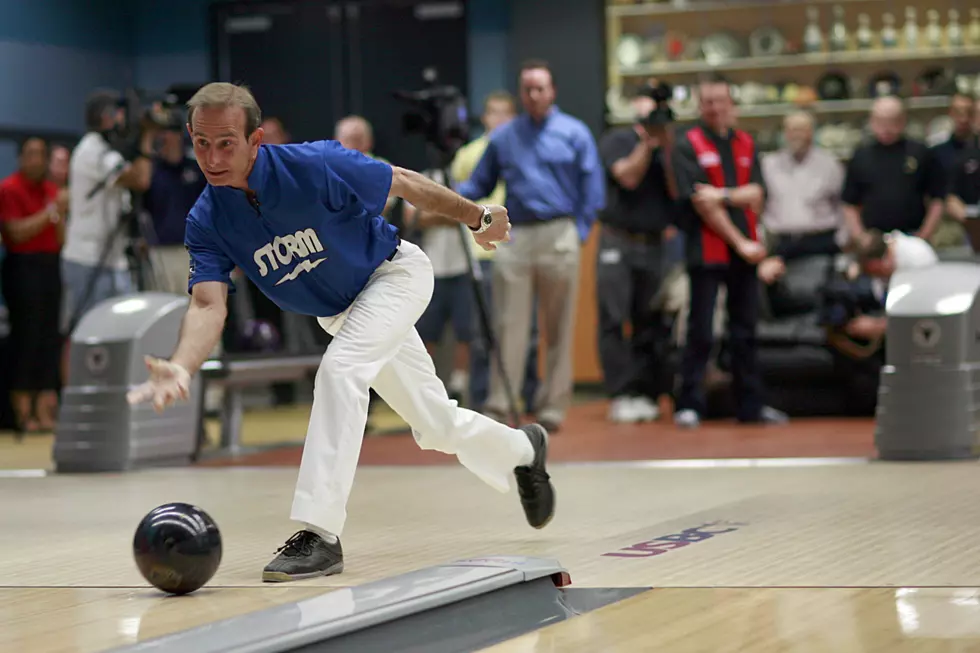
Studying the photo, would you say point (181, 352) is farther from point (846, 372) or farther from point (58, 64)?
point (58, 64)

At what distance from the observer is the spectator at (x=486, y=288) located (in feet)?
26.5

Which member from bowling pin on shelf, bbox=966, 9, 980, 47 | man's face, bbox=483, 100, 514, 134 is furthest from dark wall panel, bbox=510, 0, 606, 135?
man's face, bbox=483, 100, 514, 134

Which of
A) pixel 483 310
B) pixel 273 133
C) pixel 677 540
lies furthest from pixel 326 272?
pixel 273 133

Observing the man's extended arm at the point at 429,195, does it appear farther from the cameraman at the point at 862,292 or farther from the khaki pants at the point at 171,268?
the khaki pants at the point at 171,268

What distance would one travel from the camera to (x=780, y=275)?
25.7ft

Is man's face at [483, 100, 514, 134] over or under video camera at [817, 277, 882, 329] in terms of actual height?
over

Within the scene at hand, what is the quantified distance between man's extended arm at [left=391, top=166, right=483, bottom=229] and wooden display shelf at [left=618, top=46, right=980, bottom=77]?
758cm

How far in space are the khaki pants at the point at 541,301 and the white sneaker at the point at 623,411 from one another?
646mm

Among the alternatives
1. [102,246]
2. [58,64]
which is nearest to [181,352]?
[102,246]

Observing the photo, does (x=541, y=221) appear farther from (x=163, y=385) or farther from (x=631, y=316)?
(x=163, y=385)

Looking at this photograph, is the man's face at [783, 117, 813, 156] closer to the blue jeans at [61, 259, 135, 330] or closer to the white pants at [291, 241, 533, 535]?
the blue jeans at [61, 259, 135, 330]

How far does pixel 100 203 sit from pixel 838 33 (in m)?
5.51

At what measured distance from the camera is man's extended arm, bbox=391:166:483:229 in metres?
3.46

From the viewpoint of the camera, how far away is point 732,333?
7.44m
